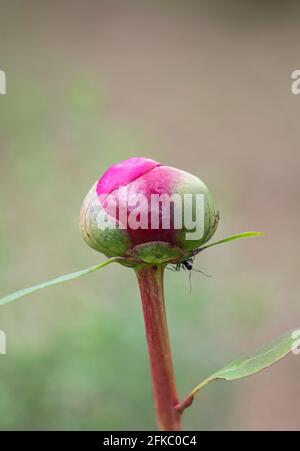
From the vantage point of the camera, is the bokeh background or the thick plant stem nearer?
the thick plant stem

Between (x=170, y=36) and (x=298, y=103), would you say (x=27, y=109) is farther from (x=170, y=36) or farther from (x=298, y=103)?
(x=170, y=36)

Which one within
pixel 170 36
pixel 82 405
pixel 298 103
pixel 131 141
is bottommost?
pixel 82 405

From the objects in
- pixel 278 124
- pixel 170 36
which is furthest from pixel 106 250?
pixel 170 36

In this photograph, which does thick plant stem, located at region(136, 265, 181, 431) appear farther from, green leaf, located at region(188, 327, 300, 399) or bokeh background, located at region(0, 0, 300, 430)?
bokeh background, located at region(0, 0, 300, 430)

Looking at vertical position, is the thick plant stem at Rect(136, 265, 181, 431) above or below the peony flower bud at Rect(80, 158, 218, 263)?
below

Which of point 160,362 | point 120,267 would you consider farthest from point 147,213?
point 120,267

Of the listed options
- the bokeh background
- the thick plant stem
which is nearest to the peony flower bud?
the thick plant stem

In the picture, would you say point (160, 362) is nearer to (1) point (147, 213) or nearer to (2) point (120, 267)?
(1) point (147, 213)
